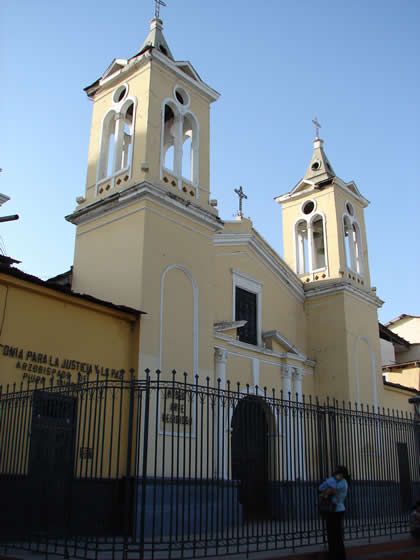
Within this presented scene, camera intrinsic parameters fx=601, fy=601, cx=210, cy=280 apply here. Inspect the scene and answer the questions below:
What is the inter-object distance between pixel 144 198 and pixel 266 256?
6432 millimetres

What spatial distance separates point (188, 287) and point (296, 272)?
812 cm

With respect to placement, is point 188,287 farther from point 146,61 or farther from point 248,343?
point 146,61

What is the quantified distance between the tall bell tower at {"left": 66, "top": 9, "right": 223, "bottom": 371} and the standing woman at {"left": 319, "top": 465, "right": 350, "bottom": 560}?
4.92 meters

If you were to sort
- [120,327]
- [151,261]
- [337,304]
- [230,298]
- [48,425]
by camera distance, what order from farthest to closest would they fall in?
[337,304]
[230,298]
[151,261]
[120,327]
[48,425]

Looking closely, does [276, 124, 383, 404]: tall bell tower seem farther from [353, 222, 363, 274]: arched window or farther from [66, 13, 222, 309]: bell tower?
[66, 13, 222, 309]: bell tower

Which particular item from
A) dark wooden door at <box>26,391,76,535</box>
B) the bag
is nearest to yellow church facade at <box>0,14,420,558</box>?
dark wooden door at <box>26,391,76,535</box>

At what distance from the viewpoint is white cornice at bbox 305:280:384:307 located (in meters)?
20.0

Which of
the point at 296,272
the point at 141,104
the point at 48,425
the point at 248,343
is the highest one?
the point at 141,104

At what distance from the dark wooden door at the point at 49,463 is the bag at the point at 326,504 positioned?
3768mm

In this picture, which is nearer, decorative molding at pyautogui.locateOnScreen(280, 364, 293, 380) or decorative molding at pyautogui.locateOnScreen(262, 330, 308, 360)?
decorative molding at pyautogui.locateOnScreen(262, 330, 308, 360)

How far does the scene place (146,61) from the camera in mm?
15367

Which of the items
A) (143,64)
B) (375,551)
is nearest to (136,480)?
(375,551)

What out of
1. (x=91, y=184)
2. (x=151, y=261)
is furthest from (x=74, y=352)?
Result: (x=91, y=184)

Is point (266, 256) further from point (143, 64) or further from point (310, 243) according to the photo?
point (143, 64)
